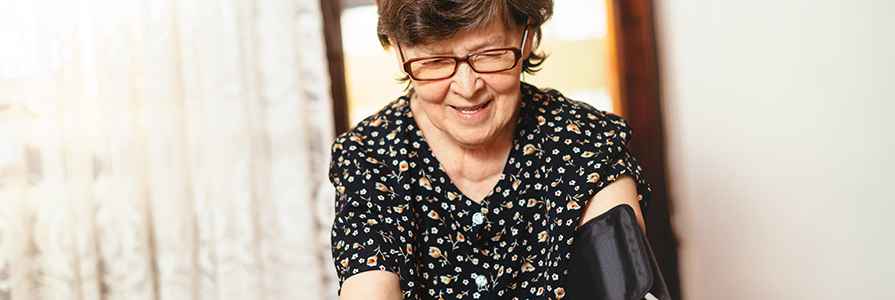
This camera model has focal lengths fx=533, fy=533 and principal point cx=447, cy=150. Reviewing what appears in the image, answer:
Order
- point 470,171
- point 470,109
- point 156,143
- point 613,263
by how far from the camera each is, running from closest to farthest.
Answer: point 613,263 → point 470,109 → point 470,171 → point 156,143

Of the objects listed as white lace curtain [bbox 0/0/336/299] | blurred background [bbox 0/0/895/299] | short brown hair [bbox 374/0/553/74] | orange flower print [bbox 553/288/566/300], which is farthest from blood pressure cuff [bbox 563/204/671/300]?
white lace curtain [bbox 0/0/336/299]

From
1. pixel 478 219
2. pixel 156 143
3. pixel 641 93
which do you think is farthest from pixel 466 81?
pixel 156 143

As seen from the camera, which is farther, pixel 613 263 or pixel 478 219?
pixel 478 219

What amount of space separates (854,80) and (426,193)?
80cm

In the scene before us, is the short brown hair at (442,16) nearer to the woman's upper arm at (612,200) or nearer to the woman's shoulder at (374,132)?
the woman's shoulder at (374,132)

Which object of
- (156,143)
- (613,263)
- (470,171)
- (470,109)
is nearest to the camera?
(613,263)

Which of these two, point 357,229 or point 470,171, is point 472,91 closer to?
point 470,171

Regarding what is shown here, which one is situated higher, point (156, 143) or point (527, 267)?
point (156, 143)

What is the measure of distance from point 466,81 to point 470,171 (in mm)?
232

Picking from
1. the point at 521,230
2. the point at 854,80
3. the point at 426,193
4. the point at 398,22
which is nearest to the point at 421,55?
the point at 398,22

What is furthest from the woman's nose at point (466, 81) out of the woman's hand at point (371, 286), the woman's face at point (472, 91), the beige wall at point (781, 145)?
the beige wall at point (781, 145)

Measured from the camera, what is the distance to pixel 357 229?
0.99 metres

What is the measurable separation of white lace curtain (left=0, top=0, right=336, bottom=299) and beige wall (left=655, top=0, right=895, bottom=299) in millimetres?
1168

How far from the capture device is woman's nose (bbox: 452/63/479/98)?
3.07ft
